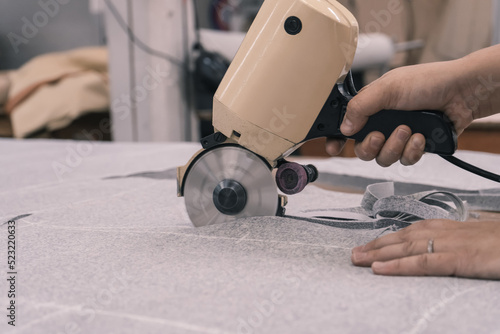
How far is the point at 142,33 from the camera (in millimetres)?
2184

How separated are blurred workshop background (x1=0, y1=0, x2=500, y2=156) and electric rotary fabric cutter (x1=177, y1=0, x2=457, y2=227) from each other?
140cm

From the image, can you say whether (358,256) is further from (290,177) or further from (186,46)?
(186,46)

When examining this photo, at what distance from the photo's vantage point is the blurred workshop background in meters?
2.22

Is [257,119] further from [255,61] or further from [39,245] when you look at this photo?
[39,245]

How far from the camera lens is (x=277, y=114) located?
2.35 feet

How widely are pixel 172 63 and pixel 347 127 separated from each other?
5.39ft

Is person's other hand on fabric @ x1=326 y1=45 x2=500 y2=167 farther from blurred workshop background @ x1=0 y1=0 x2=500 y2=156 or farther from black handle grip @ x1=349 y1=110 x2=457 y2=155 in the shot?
blurred workshop background @ x1=0 y1=0 x2=500 y2=156

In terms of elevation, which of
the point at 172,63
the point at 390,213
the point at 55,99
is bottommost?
the point at 55,99

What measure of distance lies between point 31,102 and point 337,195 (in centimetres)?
208

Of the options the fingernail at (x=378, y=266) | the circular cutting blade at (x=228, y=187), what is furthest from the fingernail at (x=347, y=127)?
the fingernail at (x=378, y=266)

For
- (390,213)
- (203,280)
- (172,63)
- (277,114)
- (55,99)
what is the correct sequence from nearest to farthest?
(203,280) < (277,114) < (390,213) < (172,63) < (55,99)

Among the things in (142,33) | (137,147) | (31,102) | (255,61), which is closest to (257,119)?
(255,61)

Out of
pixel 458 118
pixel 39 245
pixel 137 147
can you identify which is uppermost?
pixel 458 118

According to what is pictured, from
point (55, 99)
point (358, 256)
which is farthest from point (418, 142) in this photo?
point (55, 99)
